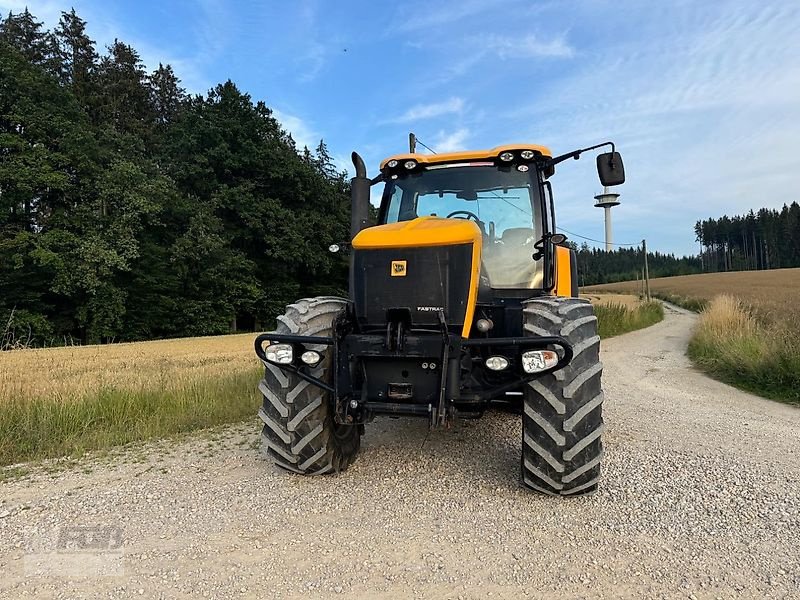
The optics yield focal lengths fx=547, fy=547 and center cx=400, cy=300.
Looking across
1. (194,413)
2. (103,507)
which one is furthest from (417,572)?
(194,413)

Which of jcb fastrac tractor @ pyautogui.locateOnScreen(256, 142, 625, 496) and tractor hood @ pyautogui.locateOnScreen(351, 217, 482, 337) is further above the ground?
tractor hood @ pyautogui.locateOnScreen(351, 217, 482, 337)

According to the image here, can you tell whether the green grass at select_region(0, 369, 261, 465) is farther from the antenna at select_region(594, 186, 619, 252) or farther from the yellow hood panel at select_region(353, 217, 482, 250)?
the antenna at select_region(594, 186, 619, 252)

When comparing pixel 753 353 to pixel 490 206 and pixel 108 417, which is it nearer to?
pixel 490 206

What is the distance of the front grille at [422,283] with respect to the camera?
374 centimetres

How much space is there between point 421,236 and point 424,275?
0.28 m

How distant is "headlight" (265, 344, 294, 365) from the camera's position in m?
3.85

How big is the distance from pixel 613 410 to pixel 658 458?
2477 mm

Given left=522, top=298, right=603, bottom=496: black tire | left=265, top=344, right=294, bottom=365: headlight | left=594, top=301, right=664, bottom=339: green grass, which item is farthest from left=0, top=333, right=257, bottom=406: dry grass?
left=594, top=301, right=664, bottom=339: green grass

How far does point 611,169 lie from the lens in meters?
4.58

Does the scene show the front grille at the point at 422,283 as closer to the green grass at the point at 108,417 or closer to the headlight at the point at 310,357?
the headlight at the point at 310,357

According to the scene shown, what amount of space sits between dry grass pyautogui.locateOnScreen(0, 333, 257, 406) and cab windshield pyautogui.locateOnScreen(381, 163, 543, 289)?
455 centimetres

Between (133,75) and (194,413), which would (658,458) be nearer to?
(194,413)

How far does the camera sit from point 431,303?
3.74 m

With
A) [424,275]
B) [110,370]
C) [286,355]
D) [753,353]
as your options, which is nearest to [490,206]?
[424,275]
